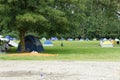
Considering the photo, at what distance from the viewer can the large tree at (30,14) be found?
3903 cm

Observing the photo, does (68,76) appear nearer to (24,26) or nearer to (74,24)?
(24,26)

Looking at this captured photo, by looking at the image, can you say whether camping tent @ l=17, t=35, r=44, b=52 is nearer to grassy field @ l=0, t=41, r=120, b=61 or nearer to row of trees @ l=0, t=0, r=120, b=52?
row of trees @ l=0, t=0, r=120, b=52

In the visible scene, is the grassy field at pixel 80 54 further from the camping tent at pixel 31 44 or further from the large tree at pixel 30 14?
the large tree at pixel 30 14

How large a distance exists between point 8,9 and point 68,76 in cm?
2287

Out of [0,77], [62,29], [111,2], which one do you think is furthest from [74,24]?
[0,77]

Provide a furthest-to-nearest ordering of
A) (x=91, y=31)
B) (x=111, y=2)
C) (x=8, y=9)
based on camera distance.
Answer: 1. (x=91, y=31)
2. (x=111, y=2)
3. (x=8, y=9)

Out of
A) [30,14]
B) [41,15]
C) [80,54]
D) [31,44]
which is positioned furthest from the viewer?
[31,44]

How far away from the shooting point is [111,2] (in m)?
63.9

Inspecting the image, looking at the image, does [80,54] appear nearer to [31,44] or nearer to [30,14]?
[30,14]

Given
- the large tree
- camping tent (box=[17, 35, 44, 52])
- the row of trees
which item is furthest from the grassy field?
the large tree

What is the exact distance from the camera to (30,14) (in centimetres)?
3906

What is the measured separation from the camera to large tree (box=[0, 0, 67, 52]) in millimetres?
39031

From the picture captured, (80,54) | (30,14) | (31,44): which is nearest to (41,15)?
(30,14)

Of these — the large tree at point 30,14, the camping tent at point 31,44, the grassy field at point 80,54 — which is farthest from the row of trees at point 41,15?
the grassy field at point 80,54
